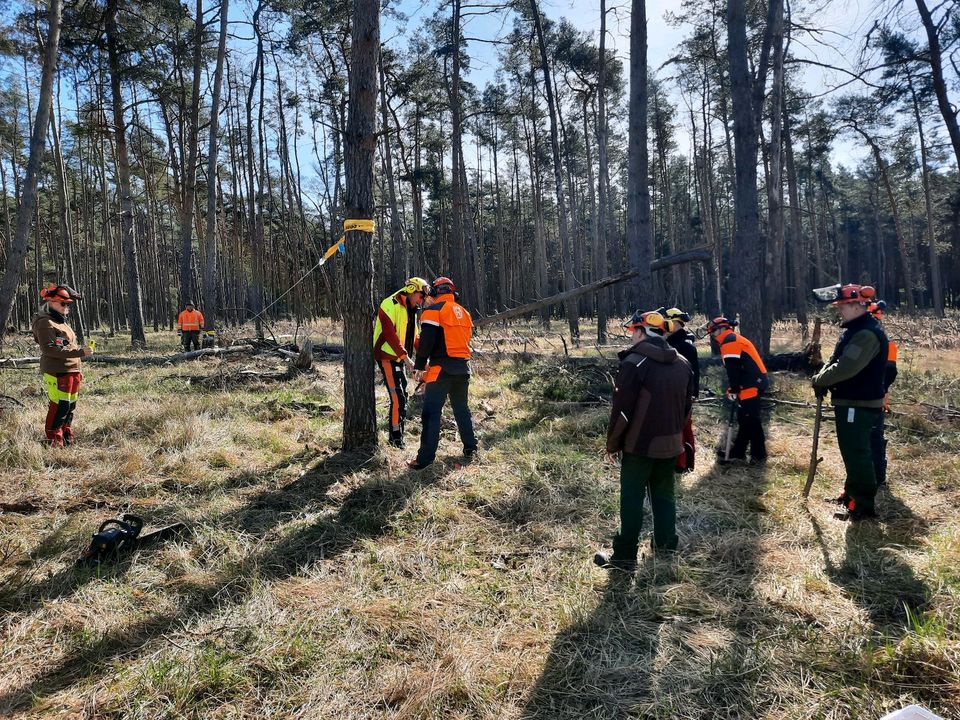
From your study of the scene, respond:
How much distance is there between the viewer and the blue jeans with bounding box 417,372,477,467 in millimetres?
5828

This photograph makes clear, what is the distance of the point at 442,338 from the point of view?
5.93 m

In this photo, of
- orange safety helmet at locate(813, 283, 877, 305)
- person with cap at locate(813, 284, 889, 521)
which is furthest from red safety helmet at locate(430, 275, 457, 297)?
person with cap at locate(813, 284, 889, 521)

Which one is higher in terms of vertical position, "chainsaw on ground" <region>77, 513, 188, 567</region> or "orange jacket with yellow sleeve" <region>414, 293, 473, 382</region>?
"orange jacket with yellow sleeve" <region>414, 293, 473, 382</region>

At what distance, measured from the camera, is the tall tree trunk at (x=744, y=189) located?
32.4ft

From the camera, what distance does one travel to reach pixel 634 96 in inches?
393

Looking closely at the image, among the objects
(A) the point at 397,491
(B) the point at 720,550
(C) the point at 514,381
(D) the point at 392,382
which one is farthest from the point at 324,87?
(B) the point at 720,550

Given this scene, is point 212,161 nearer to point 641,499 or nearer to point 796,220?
point 641,499

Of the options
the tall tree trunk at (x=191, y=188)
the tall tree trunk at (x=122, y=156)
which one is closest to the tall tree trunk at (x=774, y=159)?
the tall tree trunk at (x=191, y=188)

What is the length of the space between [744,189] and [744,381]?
5621mm

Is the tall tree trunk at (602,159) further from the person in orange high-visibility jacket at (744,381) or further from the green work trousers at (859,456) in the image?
the green work trousers at (859,456)

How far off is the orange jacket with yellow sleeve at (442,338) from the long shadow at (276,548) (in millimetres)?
1171

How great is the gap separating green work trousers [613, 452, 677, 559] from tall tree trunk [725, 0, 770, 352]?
697cm

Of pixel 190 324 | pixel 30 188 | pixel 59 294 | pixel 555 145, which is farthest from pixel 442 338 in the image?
pixel 555 145

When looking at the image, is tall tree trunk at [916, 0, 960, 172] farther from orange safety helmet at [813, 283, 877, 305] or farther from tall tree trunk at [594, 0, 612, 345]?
orange safety helmet at [813, 283, 877, 305]
